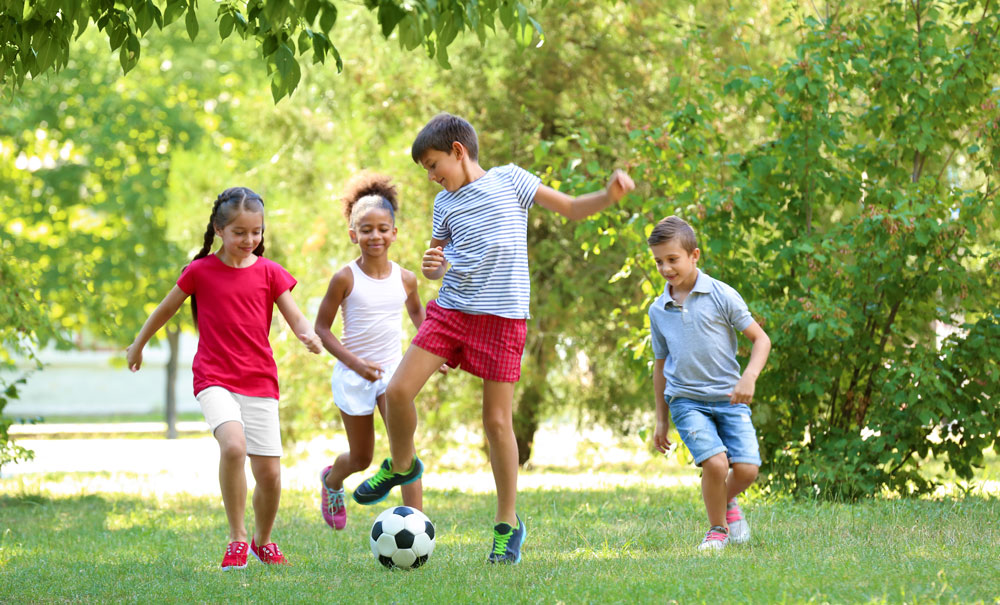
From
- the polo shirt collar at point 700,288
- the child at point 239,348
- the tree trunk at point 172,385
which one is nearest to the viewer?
the child at point 239,348

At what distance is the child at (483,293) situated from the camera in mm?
4848

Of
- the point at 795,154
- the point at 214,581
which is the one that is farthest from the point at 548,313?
the point at 214,581

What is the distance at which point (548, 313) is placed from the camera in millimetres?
11867

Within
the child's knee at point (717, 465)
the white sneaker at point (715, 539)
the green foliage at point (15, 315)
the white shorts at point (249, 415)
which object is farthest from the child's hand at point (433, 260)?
the green foliage at point (15, 315)

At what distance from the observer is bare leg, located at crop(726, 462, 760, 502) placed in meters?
5.42

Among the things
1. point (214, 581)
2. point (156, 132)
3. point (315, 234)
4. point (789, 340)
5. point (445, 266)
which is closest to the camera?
point (214, 581)

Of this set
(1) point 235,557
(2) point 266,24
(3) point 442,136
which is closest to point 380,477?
(1) point 235,557

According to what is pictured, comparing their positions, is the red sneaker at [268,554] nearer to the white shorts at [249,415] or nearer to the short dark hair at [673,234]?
the white shorts at [249,415]

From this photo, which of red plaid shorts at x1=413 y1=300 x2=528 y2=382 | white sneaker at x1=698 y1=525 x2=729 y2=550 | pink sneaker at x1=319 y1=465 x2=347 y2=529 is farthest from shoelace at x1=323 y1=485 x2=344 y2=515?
white sneaker at x1=698 y1=525 x2=729 y2=550

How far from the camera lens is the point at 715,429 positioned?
548cm

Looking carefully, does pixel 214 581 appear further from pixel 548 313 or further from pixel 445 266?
pixel 548 313

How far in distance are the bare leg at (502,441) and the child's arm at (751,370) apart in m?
1.11

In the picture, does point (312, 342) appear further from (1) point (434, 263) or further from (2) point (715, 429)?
(2) point (715, 429)

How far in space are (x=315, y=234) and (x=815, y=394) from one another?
23.7ft
